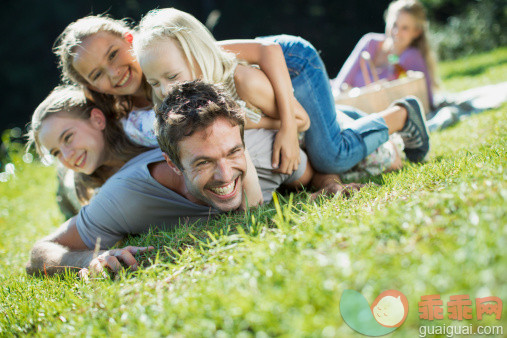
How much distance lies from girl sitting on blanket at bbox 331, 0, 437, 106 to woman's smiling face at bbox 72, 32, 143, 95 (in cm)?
359

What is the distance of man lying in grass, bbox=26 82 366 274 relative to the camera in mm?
2420

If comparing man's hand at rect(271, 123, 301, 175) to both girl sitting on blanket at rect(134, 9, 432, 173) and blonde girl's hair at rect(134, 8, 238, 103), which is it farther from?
blonde girl's hair at rect(134, 8, 238, 103)

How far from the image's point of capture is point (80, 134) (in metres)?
3.54

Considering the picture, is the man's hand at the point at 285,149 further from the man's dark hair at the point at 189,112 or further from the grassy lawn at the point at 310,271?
the grassy lawn at the point at 310,271

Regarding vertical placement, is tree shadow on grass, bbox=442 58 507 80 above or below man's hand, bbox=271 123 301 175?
below

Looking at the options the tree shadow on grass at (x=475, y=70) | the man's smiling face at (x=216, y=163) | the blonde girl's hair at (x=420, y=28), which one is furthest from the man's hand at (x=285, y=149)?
the tree shadow on grass at (x=475, y=70)

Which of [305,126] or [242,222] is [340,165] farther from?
[242,222]

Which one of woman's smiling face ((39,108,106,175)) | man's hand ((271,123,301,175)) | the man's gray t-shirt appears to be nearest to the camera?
the man's gray t-shirt

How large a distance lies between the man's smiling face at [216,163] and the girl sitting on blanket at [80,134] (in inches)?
51.3

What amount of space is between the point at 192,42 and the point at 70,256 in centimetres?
167

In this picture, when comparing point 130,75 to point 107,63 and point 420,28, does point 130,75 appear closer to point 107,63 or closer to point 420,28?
point 107,63

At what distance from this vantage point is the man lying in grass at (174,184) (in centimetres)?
242

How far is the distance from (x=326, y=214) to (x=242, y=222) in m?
0.53

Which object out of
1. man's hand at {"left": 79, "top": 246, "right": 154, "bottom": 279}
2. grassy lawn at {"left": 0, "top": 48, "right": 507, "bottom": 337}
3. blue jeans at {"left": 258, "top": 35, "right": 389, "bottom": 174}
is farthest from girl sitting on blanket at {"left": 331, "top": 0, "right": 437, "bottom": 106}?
man's hand at {"left": 79, "top": 246, "right": 154, "bottom": 279}
